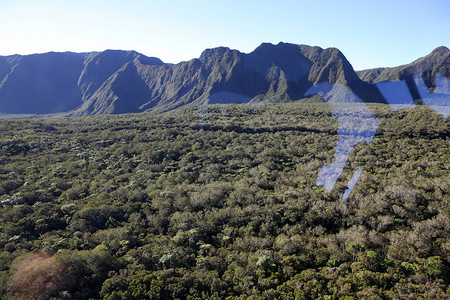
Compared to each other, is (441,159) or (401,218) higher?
(441,159)

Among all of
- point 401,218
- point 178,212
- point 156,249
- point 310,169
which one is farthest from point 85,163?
point 401,218

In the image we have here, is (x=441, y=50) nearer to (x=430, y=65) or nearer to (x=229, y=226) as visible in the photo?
(x=430, y=65)

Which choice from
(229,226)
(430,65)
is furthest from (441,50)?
(229,226)

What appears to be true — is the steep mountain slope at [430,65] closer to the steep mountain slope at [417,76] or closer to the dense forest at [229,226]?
the steep mountain slope at [417,76]

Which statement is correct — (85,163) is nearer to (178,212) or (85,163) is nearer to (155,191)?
(155,191)

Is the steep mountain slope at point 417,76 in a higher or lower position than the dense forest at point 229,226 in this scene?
higher

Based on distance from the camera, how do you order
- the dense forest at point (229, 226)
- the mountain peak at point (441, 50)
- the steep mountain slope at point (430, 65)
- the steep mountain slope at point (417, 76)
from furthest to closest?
the mountain peak at point (441, 50), the steep mountain slope at point (430, 65), the steep mountain slope at point (417, 76), the dense forest at point (229, 226)

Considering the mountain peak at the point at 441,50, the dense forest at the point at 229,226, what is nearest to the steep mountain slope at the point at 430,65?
the mountain peak at the point at 441,50

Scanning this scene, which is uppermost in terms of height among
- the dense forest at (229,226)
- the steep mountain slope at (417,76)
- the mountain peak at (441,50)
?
the mountain peak at (441,50)

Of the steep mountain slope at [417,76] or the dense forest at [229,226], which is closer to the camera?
the dense forest at [229,226]
